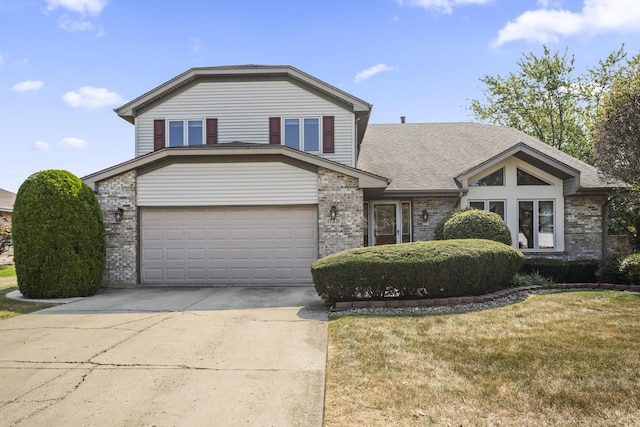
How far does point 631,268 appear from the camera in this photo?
10641 mm

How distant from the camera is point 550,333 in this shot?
21.2ft

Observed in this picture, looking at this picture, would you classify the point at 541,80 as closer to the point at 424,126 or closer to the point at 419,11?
the point at 424,126

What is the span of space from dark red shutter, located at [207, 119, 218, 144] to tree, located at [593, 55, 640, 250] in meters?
11.8

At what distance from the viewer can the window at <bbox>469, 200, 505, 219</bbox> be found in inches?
559

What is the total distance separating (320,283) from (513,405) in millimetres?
4988

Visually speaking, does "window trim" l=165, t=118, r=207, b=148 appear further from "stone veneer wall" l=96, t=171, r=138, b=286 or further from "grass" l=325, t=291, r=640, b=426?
"grass" l=325, t=291, r=640, b=426

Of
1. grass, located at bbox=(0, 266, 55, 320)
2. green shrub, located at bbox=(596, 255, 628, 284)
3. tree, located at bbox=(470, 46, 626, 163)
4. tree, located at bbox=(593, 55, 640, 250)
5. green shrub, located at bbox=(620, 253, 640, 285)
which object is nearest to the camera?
grass, located at bbox=(0, 266, 55, 320)

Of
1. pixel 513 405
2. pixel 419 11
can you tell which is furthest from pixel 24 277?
pixel 419 11

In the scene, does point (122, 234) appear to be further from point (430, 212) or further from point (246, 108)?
point (430, 212)

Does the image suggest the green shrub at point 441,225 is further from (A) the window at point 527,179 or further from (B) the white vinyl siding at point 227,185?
(B) the white vinyl siding at point 227,185

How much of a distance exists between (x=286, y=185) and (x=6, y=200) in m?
20.0

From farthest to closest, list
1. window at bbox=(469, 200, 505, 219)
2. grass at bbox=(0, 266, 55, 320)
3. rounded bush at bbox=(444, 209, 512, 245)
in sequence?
1. window at bbox=(469, 200, 505, 219)
2. rounded bush at bbox=(444, 209, 512, 245)
3. grass at bbox=(0, 266, 55, 320)

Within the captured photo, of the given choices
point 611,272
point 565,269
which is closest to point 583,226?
point 565,269

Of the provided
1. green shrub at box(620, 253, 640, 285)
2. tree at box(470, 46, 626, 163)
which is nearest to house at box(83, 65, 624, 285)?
green shrub at box(620, 253, 640, 285)
